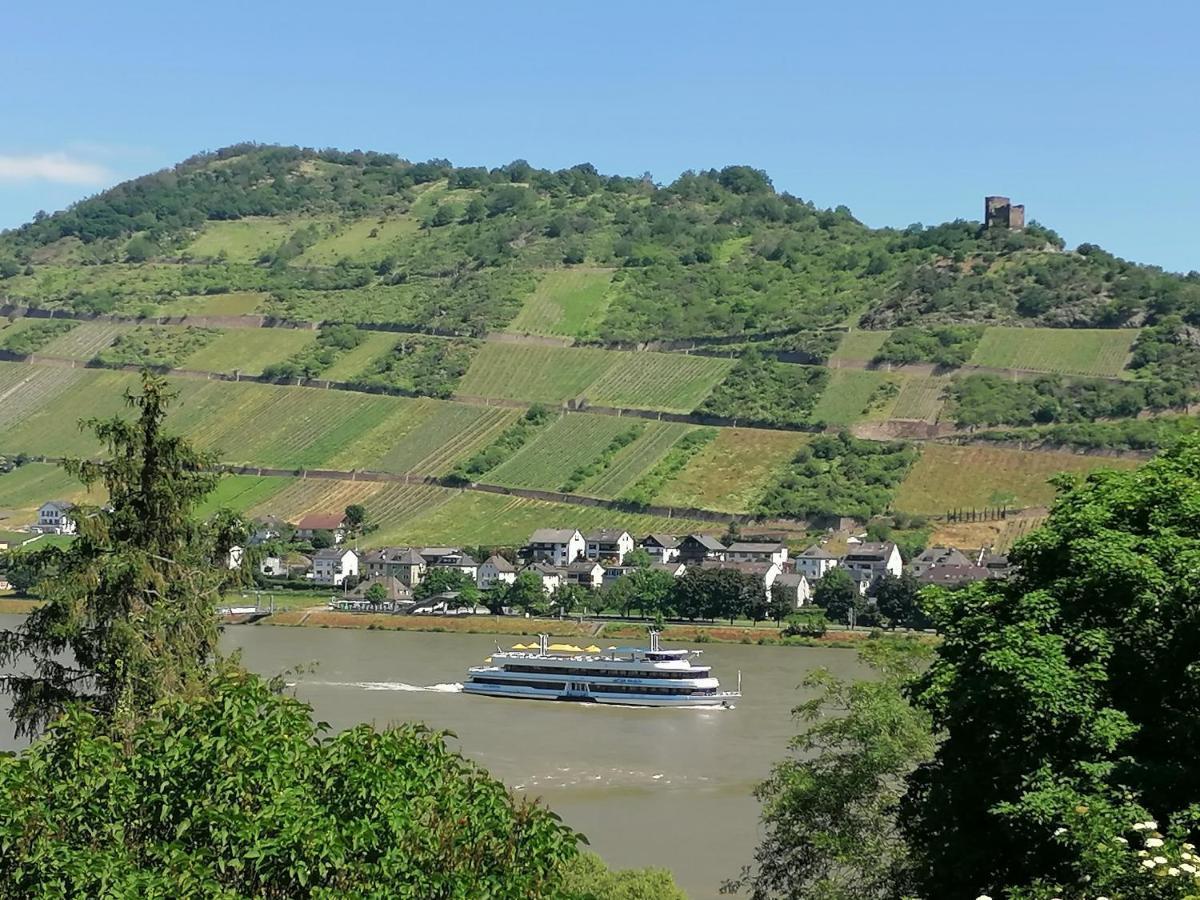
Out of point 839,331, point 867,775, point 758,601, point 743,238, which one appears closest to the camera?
point 867,775

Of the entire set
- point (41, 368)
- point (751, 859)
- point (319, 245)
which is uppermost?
point (319, 245)

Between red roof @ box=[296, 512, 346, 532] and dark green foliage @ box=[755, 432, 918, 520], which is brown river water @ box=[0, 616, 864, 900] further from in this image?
red roof @ box=[296, 512, 346, 532]

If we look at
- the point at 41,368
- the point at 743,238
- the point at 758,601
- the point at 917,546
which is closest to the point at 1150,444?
the point at 917,546

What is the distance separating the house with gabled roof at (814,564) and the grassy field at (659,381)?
3197 cm

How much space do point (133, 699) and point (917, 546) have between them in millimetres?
79845

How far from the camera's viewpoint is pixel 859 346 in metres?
128

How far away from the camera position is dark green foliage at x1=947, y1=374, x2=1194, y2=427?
107875 mm

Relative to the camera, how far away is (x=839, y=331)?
431ft

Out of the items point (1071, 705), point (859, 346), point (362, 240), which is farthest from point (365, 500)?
point (1071, 705)

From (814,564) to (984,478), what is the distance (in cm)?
1746

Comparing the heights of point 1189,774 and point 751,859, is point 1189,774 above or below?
above

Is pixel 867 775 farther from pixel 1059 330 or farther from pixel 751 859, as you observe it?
pixel 1059 330

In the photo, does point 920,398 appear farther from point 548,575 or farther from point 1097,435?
point 548,575

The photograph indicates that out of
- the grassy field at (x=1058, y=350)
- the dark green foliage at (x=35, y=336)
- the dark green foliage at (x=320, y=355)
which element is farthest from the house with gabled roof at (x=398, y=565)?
the dark green foliage at (x=35, y=336)
